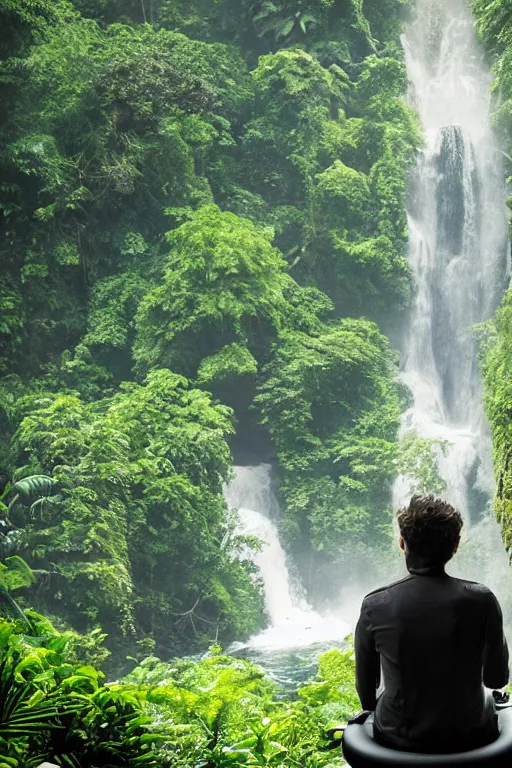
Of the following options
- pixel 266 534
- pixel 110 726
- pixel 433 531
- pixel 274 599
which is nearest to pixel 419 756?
pixel 433 531

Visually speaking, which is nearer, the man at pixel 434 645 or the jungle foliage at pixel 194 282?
the man at pixel 434 645

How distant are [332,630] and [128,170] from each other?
7.77 meters

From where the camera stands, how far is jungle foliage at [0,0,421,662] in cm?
1141

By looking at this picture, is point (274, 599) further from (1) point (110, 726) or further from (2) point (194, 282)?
(1) point (110, 726)

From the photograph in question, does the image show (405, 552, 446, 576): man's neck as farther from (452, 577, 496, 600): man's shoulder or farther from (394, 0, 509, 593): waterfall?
(394, 0, 509, 593): waterfall

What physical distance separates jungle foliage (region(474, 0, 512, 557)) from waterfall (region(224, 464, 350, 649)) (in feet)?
12.4

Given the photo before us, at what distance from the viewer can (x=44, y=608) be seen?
397 inches

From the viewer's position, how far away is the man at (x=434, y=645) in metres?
1.63

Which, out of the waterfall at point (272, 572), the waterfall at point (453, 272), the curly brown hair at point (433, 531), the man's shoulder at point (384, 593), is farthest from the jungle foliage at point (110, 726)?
→ the waterfall at point (453, 272)

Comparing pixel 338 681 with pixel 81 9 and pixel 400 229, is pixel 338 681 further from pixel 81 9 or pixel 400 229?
pixel 81 9

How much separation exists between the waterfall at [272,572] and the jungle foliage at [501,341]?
3785 mm

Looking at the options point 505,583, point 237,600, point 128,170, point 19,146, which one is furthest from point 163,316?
point 505,583

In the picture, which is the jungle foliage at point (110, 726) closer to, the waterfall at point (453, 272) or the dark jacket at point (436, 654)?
the dark jacket at point (436, 654)

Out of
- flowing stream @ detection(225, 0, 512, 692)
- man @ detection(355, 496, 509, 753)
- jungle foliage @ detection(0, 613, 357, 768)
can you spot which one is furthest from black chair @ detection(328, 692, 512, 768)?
flowing stream @ detection(225, 0, 512, 692)
